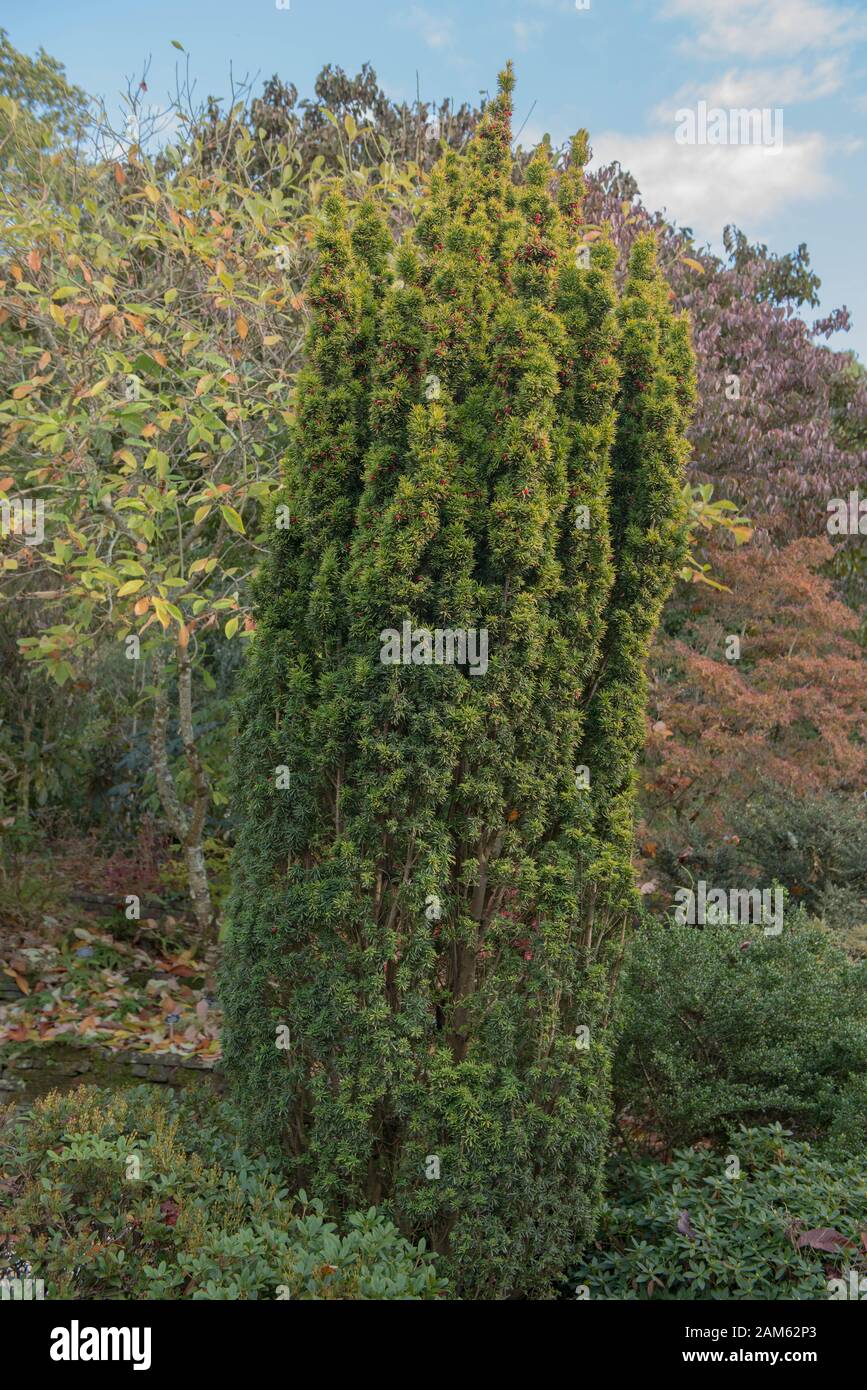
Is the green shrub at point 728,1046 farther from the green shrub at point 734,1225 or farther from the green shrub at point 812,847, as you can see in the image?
the green shrub at point 812,847

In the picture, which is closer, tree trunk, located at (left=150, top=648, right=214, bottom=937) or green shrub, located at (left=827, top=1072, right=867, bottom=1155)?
green shrub, located at (left=827, top=1072, right=867, bottom=1155)

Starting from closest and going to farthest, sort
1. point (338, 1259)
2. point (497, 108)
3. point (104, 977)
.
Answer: point (338, 1259) → point (497, 108) → point (104, 977)

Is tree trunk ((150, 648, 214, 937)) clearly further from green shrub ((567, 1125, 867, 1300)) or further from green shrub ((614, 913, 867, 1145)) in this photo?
green shrub ((567, 1125, 867, 1300))

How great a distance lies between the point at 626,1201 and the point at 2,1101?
3.43 metres

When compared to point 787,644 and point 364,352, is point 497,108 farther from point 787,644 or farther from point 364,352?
point 787,644

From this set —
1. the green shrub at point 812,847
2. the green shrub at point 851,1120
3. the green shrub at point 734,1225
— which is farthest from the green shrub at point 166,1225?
the green shrub at point 812,847

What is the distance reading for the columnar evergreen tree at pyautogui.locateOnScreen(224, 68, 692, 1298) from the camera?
11.3 ft

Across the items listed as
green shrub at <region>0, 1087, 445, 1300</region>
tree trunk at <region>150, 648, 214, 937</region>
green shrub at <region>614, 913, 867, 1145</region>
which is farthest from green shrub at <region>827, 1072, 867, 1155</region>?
tree trunk at <region>150, 648, 214, 937</region>

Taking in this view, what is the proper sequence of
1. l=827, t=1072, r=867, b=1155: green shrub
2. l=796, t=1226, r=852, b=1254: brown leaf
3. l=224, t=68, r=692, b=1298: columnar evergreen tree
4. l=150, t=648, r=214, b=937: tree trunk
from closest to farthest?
l=796, t=1226, r=852, b=1254: brown leaf, l=224, t=68, r=692, b=1298: columnar evergreen tree, l=827, t=1072, r=867, b=1155: green shrub, l=150, t=648, r=214, b=937: tree trunk

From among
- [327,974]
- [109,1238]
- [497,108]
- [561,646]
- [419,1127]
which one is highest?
[497,108]

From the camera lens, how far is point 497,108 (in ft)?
12.8

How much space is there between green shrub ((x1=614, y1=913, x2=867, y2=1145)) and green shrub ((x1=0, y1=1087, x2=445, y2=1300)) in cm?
133

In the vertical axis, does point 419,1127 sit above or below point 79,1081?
above
